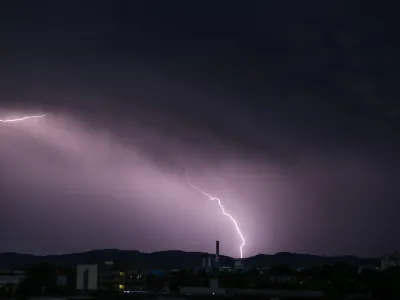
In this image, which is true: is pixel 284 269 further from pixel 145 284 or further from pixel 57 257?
pixel 57 257

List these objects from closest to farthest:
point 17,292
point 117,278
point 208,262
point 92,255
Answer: point 17,292, point 117,278, point 208,262, point 92,255

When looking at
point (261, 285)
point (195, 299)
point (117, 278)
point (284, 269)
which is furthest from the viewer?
point (284, 269)

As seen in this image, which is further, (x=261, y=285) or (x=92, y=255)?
(x=92, y=255)

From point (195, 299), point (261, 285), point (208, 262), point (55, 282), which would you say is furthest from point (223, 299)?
point (208, 262)

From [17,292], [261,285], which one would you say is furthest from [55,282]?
[261,285]

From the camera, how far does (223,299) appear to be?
155ft

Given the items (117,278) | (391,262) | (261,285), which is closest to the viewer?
(261,285)

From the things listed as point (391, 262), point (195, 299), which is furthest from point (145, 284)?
point (391, 262)

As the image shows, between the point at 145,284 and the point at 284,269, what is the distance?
1486 inches

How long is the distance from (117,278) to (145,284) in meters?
6.56

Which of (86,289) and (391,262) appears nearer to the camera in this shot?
(86,289)

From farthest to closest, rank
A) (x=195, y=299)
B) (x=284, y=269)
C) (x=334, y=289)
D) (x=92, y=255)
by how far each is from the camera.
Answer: (x=92, y=255)
(x=284, y=269)
(x=334, y=289)
(x=195, y=299)

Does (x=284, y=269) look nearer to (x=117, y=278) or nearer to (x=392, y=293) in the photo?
(x=117, y=278)

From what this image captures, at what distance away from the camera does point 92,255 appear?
19300 cm
